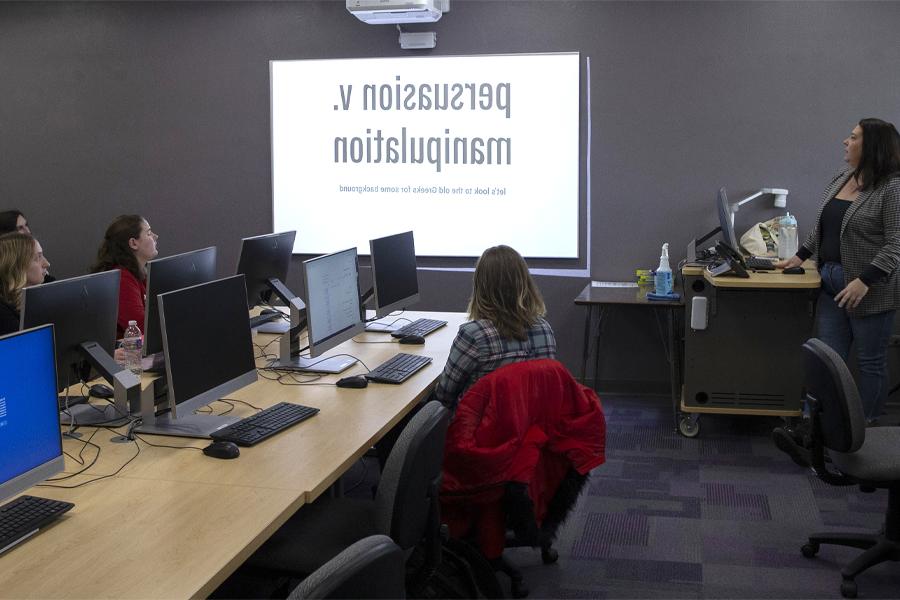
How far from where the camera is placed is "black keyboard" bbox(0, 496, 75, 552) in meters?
1.93

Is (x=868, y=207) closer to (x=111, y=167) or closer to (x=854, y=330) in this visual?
(x=854, y=330)

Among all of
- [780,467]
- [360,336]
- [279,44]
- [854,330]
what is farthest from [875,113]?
[279,44]

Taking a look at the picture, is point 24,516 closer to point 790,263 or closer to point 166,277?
point 166,277

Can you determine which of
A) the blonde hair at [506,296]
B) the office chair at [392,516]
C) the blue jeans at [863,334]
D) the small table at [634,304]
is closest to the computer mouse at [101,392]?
the office chair at [392,516]

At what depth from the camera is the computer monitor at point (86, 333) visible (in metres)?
2.64

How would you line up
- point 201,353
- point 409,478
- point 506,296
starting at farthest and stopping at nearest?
point 506,296, point 201,353, point 409,478

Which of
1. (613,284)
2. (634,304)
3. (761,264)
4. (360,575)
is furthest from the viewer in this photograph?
(613,284)

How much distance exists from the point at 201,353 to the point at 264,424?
0.28 metres

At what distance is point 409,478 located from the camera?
2250 mm

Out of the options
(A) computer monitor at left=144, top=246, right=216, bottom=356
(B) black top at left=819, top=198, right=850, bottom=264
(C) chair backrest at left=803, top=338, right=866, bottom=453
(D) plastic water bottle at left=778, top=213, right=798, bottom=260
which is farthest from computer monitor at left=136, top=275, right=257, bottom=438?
(D) plastic water bottle at left=778, top=213, right=798, bottom=260

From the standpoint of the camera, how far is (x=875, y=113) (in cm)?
511

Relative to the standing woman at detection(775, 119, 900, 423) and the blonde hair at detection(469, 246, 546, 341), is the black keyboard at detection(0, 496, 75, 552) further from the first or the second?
the standing woman at detection(775, 119, 900, 423)

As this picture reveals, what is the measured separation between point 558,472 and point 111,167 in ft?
14.4

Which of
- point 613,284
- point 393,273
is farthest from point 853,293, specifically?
point 393,273
